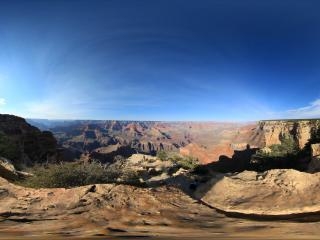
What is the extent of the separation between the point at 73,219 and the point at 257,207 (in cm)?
662

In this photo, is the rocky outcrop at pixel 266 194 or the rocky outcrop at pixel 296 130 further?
the rocky outcrop at pixel 296 130

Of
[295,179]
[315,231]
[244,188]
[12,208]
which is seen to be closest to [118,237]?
[315,231]

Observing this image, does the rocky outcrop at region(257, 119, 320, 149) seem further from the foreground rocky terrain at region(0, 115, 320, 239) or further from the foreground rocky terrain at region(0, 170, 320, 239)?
the foreground rocky terrain at region(0, 170, 320, 239)

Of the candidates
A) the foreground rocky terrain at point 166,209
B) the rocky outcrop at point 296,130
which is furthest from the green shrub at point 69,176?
the rocky outcrop at point 296,130

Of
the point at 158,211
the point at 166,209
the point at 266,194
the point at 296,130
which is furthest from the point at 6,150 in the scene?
the point at 296,130

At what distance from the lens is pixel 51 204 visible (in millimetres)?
13680

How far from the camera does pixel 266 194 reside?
1504 centimetres

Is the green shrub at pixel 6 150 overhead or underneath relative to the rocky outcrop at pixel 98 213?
overhead

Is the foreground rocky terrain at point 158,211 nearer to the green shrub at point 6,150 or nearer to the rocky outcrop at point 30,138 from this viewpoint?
the green shrub at point 6,150

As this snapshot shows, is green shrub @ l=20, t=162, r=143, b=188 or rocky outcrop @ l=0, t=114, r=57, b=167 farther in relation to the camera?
rocky outcrop @ l=0, t=114, r=57, b=167

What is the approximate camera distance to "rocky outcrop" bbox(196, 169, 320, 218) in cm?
1340

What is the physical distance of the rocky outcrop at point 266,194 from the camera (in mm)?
13398

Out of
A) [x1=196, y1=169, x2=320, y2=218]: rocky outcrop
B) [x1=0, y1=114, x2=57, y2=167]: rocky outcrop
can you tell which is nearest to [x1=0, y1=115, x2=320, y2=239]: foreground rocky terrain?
[x1=196, y1=169, x2=320, y2=218]: rocky outcrop

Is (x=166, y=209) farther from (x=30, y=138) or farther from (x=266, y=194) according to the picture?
(x=30, y=138)
